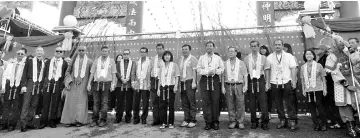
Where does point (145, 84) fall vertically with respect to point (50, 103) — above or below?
above

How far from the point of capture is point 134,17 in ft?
39.9

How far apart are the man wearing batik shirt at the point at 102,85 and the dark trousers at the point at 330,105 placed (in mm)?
3759

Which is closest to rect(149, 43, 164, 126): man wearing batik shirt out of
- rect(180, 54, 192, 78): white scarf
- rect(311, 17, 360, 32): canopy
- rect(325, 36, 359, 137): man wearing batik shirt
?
rect(180, 54, 192, 78): white scarf

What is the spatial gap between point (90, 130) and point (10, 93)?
1.83 metres

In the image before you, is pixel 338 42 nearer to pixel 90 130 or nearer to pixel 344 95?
pixel 344 95

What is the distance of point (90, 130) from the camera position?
436 cm

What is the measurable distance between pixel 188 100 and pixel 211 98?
415mm

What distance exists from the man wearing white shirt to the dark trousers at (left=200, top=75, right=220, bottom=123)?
849 millimetres

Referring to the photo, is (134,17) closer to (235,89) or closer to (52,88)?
(52,88)

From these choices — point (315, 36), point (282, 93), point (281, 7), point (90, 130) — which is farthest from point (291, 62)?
point (281, 7)

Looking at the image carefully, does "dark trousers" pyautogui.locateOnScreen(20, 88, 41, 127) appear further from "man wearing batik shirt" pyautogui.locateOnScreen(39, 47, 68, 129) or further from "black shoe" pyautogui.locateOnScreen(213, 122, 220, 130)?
"black shoe" pyautogui.locateOnScreen(213, 122, 220, 130)

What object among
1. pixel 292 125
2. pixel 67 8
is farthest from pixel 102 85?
pixel 67 8

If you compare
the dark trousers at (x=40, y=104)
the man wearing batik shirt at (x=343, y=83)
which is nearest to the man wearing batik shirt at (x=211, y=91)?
the man wearing batik shirt at (x=343, y=83)

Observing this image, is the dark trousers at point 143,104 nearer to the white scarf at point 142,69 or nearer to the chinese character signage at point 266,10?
the white scarf at point 142,69
